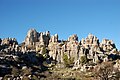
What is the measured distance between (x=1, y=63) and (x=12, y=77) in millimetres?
19286

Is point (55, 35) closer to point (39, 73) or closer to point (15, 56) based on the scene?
point (15, 56)

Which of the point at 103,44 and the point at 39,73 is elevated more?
the point at 103,44

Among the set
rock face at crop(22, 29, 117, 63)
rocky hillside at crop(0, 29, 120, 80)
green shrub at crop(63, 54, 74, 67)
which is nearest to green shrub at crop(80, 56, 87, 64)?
rocky hillside at crop(0, 29, 120, 80)

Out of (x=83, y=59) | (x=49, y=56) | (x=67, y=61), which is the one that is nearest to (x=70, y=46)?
(x=49, y=56)

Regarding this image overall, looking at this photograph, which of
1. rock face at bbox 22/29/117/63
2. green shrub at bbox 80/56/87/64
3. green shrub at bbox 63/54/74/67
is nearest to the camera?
green shrub at bbox 80/56/87/64

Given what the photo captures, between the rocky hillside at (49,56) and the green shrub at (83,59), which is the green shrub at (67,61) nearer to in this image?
the rocky hillside at (49,56)

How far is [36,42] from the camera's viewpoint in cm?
19012

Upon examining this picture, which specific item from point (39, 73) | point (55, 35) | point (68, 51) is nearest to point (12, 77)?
point (39, 73)

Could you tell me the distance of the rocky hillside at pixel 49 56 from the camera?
406 ft

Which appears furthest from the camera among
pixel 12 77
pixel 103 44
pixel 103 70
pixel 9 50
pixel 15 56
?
pixel 103 44

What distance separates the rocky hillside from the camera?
124 m

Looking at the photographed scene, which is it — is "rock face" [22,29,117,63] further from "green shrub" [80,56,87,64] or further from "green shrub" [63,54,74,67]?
"green shrub" [80,56,87,64]

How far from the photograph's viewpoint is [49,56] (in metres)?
164

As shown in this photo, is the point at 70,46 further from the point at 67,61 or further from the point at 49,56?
the point at 67,61
